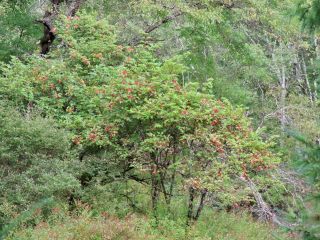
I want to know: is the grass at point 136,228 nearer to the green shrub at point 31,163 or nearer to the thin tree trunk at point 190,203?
the thin tree trunk at point 190,203

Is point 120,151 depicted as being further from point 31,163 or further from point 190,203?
point 31,163

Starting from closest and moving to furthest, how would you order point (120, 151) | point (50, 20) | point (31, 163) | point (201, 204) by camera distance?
point (31, 163) → point (120, 151) → point (201, 204) → point (50, 20)

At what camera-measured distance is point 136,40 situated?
16.3m

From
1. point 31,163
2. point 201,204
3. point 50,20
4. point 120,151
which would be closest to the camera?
point 31,163

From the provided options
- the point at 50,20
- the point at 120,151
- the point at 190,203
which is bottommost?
the point at 190,203

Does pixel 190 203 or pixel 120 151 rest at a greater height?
pixel 120 151

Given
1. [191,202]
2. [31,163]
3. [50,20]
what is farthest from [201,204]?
[50,20]

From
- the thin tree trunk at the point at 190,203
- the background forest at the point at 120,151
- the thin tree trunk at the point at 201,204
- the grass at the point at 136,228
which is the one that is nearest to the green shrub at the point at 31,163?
the background forest at the point at 120,151

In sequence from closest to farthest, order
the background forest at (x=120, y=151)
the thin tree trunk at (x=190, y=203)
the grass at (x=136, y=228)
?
the grass at (x=136, y=228), the background forest at (x=120, y=151), the thin tree trunk at (x=190, y=203)

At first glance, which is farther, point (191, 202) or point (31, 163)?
point (191, 202)

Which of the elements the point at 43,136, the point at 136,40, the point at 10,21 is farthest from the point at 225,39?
the point at 43,136

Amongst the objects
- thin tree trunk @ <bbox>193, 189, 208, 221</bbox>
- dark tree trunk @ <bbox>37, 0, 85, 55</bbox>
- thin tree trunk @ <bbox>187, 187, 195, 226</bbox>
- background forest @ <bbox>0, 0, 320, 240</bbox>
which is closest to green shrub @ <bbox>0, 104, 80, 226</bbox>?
background forest @ <bbox>0, 0, 320, 240</bbox>

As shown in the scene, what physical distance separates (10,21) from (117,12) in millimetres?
3818

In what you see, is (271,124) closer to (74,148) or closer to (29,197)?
(74,148)
